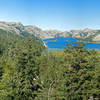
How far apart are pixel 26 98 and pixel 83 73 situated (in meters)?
10.3

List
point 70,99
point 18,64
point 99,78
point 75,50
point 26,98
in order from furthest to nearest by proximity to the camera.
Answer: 1. point 18,64
2. point 99,78
3. point 26,98
4. point 75,50
5. point 70,99

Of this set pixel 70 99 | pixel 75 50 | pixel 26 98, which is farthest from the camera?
pixel 26 98

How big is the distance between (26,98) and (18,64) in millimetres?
7698

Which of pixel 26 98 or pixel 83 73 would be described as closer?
pixel 83 73

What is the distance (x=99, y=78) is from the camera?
85.1ft

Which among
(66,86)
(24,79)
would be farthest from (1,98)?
(66,86)

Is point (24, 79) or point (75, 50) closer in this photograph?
point (75, 50)

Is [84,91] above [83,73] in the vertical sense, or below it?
below

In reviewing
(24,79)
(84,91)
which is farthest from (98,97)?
(24,79)

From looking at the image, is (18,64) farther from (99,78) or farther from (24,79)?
(99,78)

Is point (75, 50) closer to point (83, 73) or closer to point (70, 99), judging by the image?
point (83, 73)

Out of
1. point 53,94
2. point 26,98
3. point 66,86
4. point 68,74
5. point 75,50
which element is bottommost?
point 26,98

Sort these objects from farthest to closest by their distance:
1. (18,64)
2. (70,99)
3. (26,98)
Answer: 1. (18,64)
2. (26,98)
3. (70,99)

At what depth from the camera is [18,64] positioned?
2873cm
